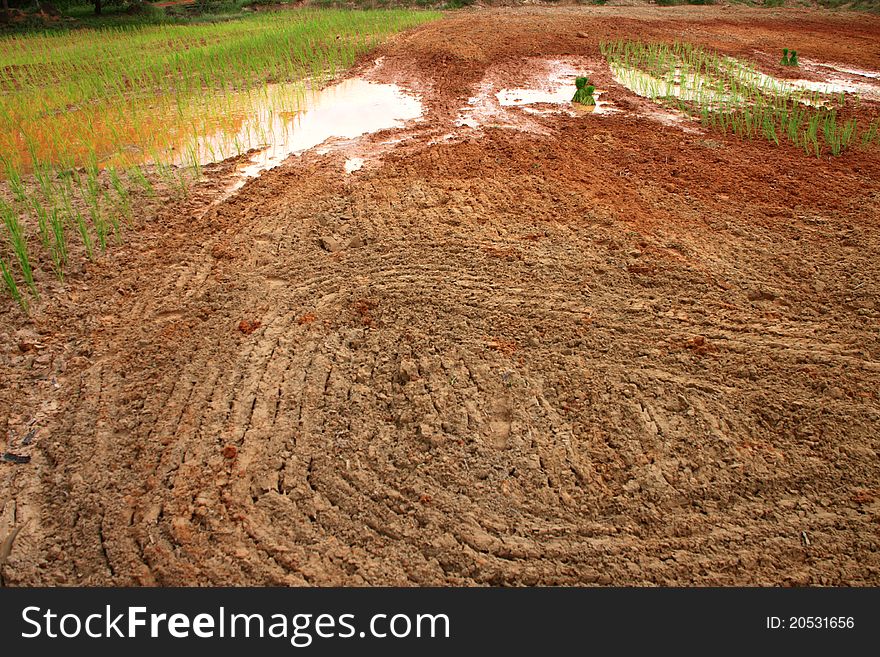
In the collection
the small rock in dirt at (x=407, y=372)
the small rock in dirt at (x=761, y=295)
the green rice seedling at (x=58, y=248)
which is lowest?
the small rock in dirt at (x=407, y=372)

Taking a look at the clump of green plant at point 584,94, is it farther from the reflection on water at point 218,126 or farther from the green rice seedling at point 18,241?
the green rice seedling at point 18,241

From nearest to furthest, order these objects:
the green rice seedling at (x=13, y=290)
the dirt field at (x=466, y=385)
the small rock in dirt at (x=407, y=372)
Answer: the dirt field at (x=466, y=385) → the small rock in dirt at (x=407, y=372) → the green rice seedling at (x=13, y=290)

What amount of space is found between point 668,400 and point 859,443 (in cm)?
92

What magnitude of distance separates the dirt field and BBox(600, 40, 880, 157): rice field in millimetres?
1016

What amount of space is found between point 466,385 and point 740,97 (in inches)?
291

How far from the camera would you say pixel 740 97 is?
7.79 meters

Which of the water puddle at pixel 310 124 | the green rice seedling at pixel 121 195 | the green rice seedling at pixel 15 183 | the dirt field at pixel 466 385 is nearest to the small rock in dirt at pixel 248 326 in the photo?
the dirt field at pixel 466 385

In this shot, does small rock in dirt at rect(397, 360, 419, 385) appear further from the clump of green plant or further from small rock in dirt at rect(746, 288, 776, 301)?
the clump of green plant

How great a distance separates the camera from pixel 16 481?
8.50ft

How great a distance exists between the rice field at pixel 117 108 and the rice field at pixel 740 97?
5.44m

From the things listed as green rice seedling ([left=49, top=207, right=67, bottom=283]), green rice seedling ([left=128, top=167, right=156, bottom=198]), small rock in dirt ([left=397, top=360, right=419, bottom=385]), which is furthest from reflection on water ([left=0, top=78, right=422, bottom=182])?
small rock in dirt ([left=397, top=360, right=419, bottom=385])

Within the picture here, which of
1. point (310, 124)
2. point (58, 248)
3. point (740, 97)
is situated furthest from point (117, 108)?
point (740, 97)

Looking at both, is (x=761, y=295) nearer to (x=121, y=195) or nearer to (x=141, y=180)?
(x=121, y=195)

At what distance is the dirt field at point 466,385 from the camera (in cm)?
228
